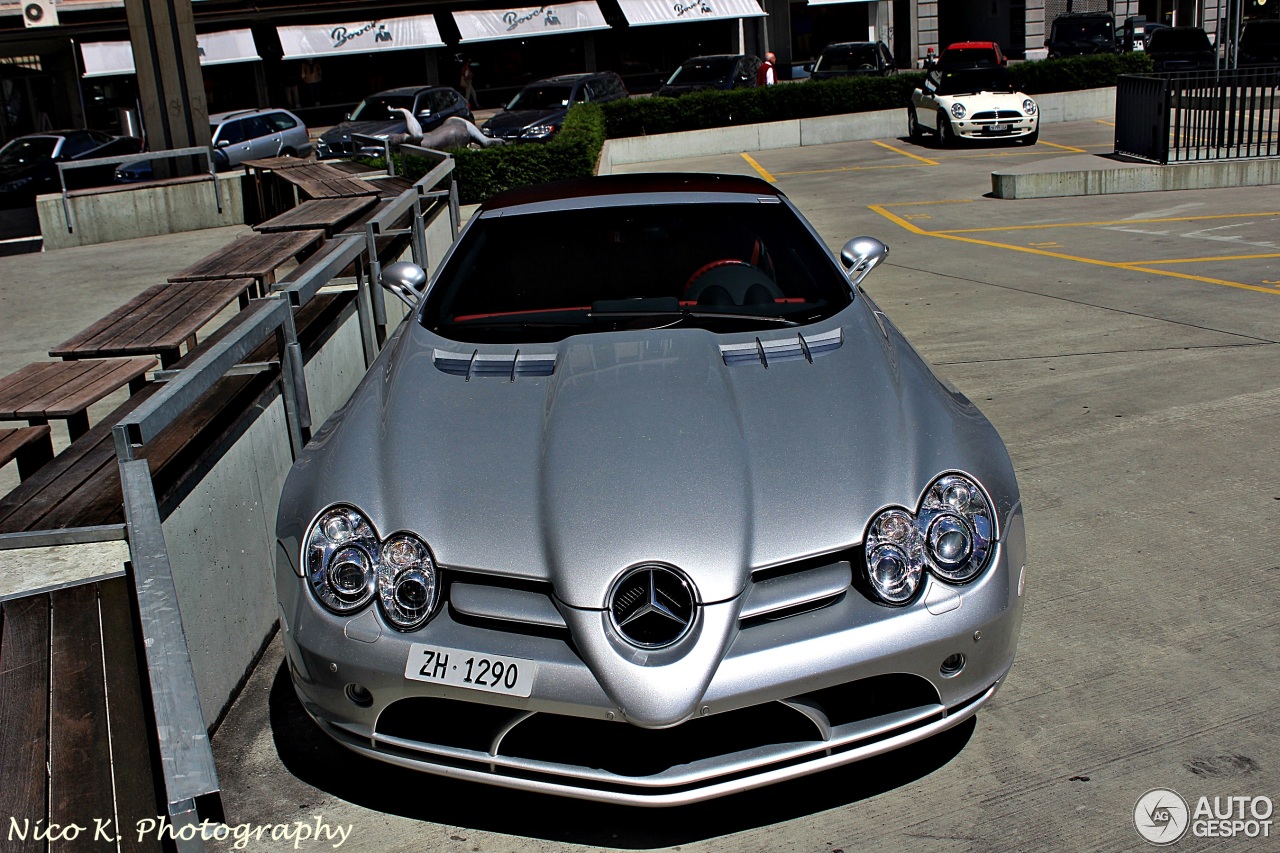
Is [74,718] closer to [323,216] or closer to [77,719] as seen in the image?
[77,719]

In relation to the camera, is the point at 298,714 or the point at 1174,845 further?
the point at 298,714

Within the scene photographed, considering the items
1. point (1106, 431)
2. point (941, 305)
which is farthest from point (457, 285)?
point (941, 305)

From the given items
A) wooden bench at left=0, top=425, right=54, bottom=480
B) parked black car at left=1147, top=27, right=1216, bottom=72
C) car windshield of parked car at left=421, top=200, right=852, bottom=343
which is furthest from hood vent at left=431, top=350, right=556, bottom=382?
parked black car at left=1147, top=27, right=1216, bottom=72

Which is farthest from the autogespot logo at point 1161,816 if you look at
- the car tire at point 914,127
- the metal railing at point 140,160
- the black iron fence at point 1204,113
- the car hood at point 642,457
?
the car tire at point 914,127

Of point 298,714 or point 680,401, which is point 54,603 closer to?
point 298,714

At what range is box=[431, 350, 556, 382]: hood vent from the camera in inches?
151

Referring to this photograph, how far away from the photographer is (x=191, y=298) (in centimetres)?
673

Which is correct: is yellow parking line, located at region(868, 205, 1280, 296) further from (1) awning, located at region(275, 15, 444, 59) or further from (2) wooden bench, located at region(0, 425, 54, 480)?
(1) awning, located at region(275, 15, 444, 59)

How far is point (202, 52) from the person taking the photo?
39625 millimetres

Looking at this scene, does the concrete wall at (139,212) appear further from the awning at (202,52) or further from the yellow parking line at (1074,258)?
the awning at (202,52)

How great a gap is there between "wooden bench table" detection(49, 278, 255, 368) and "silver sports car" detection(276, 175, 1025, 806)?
7.79 ft

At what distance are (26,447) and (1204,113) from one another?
1507 centimetres

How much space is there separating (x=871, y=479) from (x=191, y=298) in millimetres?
4791

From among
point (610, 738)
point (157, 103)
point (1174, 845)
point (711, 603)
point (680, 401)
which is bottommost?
point (1174, 845)
